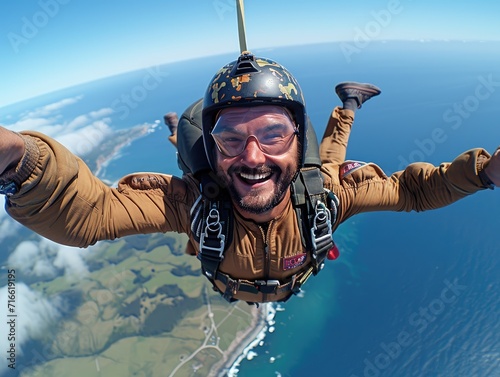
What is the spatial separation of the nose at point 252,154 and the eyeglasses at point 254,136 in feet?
0.06

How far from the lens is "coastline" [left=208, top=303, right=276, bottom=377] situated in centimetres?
2755

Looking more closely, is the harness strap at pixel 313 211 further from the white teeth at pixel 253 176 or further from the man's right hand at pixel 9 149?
the man's right hand at pixel 9 149

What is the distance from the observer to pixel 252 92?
1.90 meters

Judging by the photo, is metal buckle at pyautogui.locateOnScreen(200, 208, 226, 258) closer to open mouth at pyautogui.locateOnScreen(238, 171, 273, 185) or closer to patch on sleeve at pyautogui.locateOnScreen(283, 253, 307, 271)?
open mouth at pyautogui.locateOnScreen(238, 171, 273, 185)

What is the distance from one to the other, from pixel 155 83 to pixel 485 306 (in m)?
217

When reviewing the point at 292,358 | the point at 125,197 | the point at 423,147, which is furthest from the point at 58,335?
the point at 423,147

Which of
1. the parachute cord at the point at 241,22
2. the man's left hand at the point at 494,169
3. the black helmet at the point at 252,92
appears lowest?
the man's left hand at the point at 494,169

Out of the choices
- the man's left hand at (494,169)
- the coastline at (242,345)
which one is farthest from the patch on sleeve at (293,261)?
the coastline at (242,345)

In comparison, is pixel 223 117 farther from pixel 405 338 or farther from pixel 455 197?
pixel 405 338

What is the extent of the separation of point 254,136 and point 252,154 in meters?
0.14

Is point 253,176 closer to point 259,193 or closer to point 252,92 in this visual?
point 259,193

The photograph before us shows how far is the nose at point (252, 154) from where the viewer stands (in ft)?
Answer: 5.89

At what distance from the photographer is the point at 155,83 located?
199m

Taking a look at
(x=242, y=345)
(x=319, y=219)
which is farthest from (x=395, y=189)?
(x=242, y=345)
